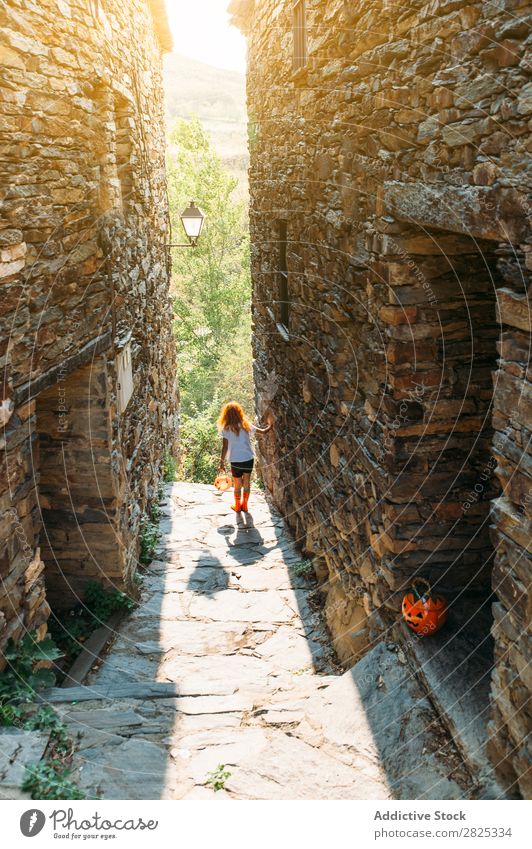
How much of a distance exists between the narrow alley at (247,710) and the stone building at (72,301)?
0.60 metres

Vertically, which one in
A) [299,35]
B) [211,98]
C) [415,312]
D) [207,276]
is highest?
[211,98]

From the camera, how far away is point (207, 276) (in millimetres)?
19625

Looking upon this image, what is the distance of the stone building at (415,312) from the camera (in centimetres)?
244

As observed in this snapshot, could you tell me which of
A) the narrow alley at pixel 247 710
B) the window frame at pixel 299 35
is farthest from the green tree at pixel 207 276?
the narrow alley at pixel 247 710

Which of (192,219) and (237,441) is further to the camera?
(192,219)

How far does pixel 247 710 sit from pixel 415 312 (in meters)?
2.36

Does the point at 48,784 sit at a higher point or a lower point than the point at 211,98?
lower

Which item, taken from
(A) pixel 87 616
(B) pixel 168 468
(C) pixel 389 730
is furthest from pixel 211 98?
(C) pixel 389 730

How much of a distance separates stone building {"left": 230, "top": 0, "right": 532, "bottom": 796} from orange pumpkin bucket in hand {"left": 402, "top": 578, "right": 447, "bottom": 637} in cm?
8

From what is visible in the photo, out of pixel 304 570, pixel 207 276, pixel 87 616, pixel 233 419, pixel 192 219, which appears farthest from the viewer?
pixel 207 276

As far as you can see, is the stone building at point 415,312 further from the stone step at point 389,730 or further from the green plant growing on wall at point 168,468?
the green plant growing on wall at point 168,468

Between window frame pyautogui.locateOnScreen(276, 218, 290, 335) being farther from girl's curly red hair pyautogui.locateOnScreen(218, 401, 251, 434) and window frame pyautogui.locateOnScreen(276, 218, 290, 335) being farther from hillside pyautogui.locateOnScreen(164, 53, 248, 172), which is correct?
hillside pyautogui.locateOnScreen(164, 53, 248, 172)

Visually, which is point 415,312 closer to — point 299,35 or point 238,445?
point 299,35
